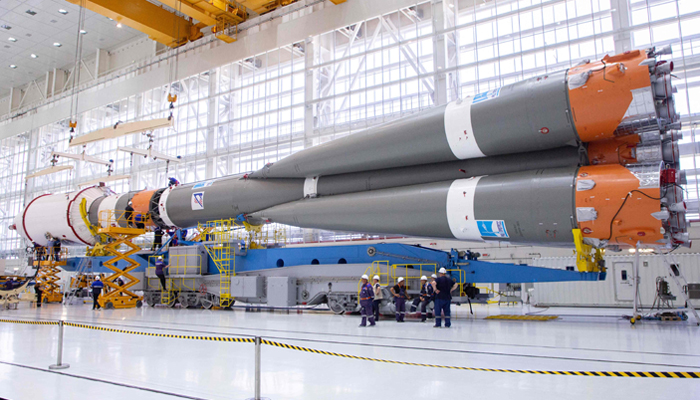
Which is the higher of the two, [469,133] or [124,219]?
[469,133]

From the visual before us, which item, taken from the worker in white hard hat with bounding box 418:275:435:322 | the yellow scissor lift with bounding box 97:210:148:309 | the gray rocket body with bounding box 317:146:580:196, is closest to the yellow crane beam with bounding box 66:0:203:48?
the yellow scissor lift with bounding box 97:210:148:309

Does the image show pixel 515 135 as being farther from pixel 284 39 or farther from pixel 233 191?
pixel 284 39

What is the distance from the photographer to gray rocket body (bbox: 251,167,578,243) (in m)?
8.69

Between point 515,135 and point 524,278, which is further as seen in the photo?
point 524,278

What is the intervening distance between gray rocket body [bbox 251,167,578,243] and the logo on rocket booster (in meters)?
4.33

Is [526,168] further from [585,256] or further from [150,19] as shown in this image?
[150,19]

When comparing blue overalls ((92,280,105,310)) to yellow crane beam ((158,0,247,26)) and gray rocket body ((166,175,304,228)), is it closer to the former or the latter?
gray rocket body ((166,175,304,228))

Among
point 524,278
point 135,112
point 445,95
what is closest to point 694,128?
point 445,95

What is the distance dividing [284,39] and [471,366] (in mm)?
20676

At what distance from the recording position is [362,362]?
5840 millimetres

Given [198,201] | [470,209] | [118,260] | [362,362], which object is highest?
[198,201]

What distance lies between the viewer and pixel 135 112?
29.2 metres

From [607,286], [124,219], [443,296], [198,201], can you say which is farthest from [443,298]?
[124,219]

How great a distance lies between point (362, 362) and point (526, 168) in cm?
550
